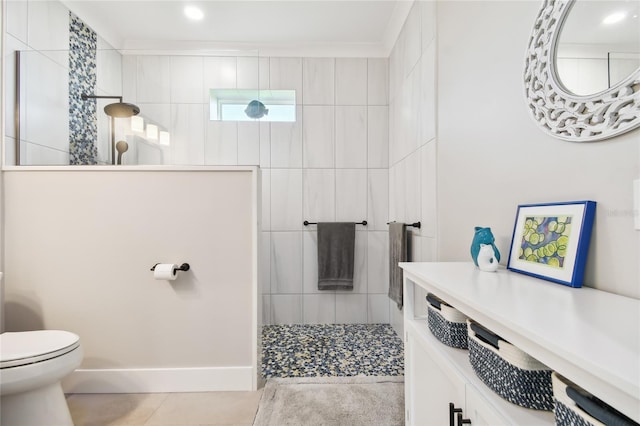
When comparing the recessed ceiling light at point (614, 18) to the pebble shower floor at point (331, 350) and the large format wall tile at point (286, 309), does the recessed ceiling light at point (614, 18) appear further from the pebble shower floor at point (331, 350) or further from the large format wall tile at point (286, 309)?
the large format wall tile at point (286, 309)

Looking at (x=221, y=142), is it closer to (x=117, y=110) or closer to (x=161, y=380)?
(x=117, y=110)

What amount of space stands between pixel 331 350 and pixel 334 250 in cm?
80

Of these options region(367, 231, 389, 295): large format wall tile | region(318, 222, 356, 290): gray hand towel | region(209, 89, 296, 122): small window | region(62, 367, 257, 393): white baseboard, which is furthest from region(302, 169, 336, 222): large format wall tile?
region(62, 367, 257, 393): white baseboard

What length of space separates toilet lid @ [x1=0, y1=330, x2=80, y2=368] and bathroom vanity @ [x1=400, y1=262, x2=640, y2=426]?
4.81 feet

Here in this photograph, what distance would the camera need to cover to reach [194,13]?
7.26 ft

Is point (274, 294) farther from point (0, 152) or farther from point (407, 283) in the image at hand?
point (0, 152)

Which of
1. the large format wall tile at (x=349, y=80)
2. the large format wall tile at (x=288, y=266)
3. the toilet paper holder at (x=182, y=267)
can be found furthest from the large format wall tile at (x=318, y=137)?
the toilet paper holder at (x=182, y=267)

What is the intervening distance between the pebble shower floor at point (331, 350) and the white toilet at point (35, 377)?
0.98 m

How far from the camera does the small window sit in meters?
2.35

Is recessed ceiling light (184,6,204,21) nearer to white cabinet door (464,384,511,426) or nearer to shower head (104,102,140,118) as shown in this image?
shower head (104,102,140,118)

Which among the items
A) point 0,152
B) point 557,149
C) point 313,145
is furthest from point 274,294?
point 557,149

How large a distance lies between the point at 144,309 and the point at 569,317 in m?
1.88

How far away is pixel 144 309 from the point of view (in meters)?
1.67

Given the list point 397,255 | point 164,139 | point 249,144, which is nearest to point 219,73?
point 249,144
